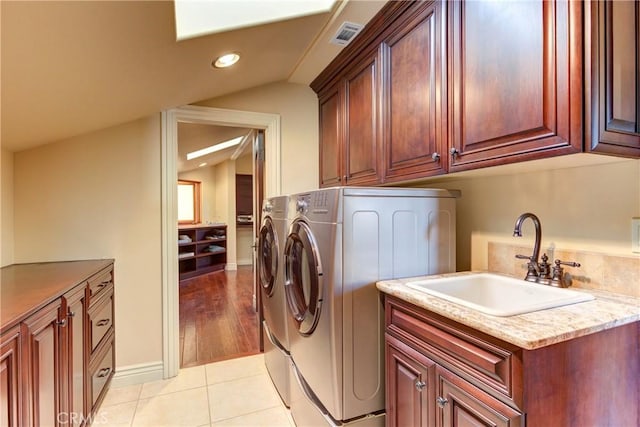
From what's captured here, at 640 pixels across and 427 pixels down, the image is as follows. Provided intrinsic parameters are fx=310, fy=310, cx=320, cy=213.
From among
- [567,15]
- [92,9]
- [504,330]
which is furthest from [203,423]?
[567,15]

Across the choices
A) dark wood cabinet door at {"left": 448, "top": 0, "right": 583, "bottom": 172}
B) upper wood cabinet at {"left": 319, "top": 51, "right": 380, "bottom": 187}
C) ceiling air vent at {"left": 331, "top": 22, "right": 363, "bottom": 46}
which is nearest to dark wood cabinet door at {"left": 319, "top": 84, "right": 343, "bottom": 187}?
upper wood cabinet at {"left": 319, "top": 51, "right": 380, "bottom": 187}

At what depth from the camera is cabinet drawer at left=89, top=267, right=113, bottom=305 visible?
1.73m

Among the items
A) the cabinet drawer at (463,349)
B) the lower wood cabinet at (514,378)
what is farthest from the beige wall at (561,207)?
the cabinet drawer at (463,349)

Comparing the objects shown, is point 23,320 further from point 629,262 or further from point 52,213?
point 629,262

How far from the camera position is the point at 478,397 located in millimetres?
932

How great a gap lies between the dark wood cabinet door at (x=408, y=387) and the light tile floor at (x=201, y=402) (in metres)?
0.84

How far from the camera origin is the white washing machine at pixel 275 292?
1966 mm

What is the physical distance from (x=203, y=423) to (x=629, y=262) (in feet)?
7.29

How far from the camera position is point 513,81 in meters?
1.07

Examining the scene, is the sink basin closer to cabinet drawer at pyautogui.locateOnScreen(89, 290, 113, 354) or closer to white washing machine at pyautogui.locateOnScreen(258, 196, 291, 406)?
white washing machine at pyautogui.locateOnScreen(258, 196, 291, 406)

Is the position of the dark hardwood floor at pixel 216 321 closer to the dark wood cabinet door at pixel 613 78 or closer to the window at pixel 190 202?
the window at pixel 190 202

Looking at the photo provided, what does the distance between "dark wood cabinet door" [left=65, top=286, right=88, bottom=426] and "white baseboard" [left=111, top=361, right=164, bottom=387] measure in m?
0.64

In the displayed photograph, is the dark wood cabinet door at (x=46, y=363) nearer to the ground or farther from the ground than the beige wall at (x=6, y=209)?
nearer to the ground

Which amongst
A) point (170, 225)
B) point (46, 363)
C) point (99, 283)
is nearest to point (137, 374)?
point (99, 283)
